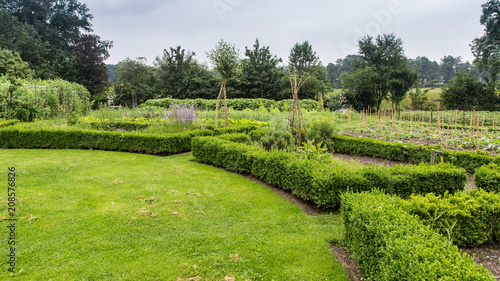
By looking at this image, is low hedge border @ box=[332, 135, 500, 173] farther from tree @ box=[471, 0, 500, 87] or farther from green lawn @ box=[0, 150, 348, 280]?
tree @ box=[471, 0, 500, 87]

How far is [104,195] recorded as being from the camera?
4.67 meters

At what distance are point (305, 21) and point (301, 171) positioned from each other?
531 cm

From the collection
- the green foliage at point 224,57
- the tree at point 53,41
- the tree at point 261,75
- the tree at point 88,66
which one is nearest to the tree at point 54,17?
the tree at point 53,41

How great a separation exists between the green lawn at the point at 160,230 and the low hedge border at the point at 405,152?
12.4 feet

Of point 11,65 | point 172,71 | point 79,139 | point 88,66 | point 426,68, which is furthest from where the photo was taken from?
point 426,68

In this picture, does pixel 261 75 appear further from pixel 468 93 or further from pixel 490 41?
pixel 490 41

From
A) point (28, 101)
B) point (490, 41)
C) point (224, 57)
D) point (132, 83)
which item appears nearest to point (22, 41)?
point (132, 83)

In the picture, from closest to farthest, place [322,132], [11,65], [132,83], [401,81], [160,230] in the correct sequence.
Result: [160,230] → [322,132] → [11,65] → [401,81] → [132,83]

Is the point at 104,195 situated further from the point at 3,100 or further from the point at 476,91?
the point at 476,91

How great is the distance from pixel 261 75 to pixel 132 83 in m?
13.1

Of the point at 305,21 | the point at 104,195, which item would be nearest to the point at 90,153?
the point at 104,195

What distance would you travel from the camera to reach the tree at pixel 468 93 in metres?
22.7

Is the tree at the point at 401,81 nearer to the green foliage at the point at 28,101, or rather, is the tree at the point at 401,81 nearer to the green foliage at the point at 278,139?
the green foliage at the point at 278,139

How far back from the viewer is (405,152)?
766 cm
